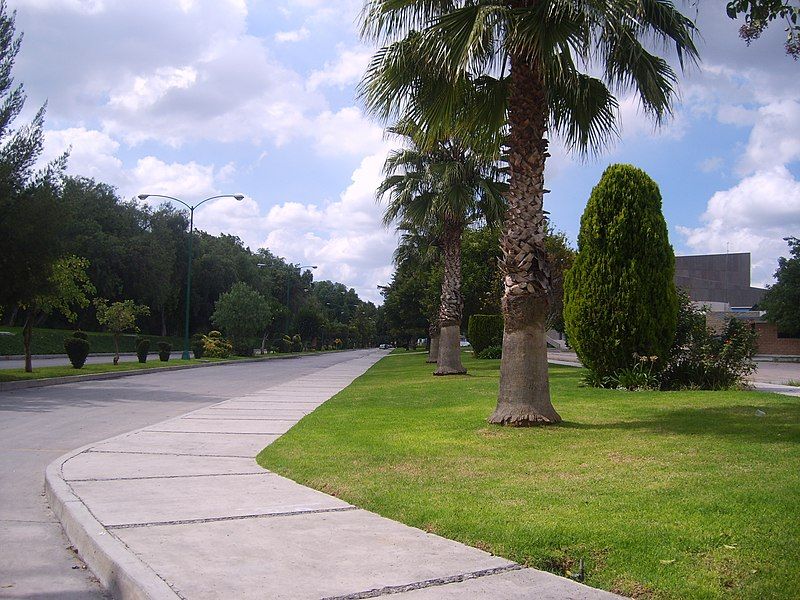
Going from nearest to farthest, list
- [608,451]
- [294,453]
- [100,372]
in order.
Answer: [608,451] → [294,453] → [100,372]

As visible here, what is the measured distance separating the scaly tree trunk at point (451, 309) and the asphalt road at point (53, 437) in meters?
6.08

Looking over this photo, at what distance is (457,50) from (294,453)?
226 inches

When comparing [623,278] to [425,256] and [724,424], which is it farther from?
[425,256]

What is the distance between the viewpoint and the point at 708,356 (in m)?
16.4

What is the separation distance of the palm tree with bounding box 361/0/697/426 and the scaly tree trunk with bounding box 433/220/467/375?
43.5ft

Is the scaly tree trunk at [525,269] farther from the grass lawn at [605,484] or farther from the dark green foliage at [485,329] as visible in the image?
the dark green foliage at [485,329]

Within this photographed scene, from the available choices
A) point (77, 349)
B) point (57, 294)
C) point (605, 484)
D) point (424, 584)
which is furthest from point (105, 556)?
point (77, 349)

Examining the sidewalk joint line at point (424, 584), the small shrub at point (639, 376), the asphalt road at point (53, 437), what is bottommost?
the asphalt road at point (53, 437)

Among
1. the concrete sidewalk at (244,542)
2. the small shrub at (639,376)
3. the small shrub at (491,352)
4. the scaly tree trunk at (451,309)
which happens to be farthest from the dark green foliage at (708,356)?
the small shrub at (491,352)

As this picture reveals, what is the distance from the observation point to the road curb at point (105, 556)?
14.0 feet

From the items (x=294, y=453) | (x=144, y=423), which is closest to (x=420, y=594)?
(x=294, y=453)

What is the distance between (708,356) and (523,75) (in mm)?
8734

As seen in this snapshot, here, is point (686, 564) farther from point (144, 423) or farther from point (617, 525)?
point (144, 423)

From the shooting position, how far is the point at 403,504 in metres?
6.16
